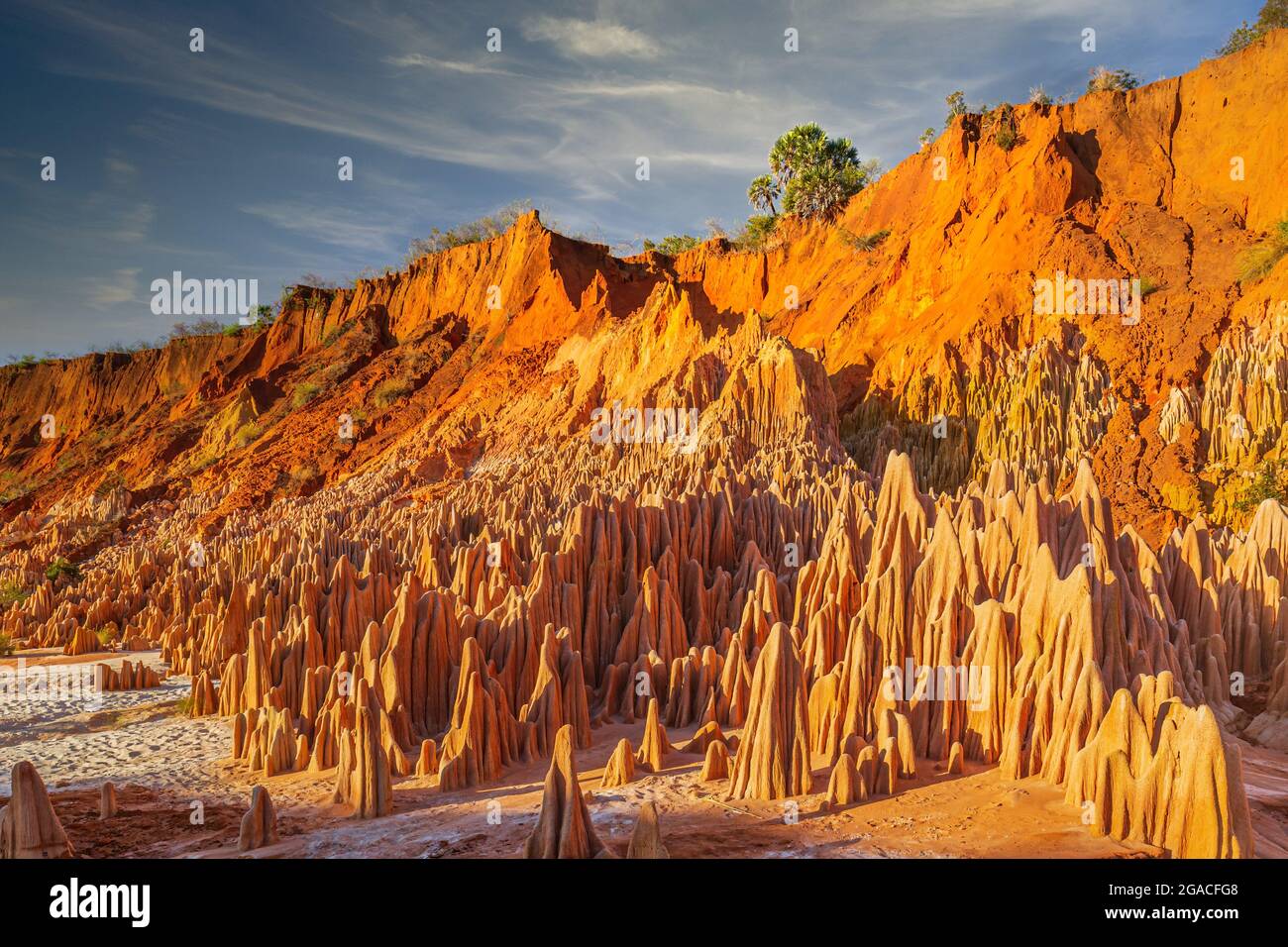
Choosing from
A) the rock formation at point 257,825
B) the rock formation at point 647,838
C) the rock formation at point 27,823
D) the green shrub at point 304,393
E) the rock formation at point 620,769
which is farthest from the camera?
the green shrub at point 304,393

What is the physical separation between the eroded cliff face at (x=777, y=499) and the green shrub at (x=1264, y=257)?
26.3 inches

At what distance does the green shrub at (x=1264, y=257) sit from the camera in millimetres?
25641

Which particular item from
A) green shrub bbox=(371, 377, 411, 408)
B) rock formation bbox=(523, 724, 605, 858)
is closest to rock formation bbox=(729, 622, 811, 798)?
rock formation bbox=(523, 724, 605, 858)

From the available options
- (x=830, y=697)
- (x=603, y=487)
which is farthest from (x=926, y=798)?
(x=603, y=487)

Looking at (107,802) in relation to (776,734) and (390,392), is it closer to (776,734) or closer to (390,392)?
(776,734)

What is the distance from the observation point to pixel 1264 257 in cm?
2597

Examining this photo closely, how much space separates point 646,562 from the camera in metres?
15.8

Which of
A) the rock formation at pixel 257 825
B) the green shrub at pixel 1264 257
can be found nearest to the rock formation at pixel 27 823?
the rock formation at pixel 257 825

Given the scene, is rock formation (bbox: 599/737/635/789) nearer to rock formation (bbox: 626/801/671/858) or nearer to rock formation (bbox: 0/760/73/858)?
rock formation (bbox: 626/801/671/858)

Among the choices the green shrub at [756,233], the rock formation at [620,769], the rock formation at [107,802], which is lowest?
the rock formation at [107,802]

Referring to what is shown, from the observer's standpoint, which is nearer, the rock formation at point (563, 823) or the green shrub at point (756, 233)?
the rock formation at point (563, 823)

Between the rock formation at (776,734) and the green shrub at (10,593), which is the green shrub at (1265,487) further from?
the green shrub at (10,593)

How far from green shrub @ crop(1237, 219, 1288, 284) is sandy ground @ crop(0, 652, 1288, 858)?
75.5 ft
